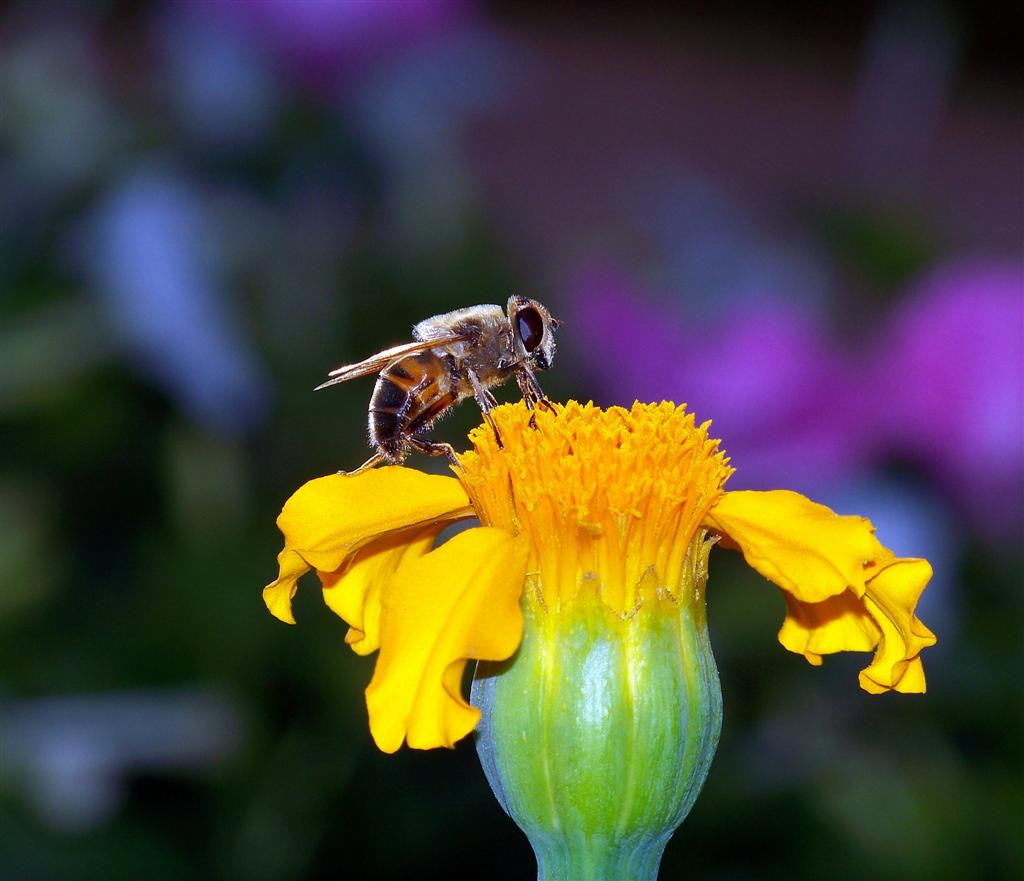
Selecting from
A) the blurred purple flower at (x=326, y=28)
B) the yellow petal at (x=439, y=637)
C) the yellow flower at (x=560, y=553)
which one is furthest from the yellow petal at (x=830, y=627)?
the blurred purple flower at (x=326, y=28)

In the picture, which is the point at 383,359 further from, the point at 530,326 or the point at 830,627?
the point at 830,627

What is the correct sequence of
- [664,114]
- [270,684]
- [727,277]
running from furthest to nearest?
[664,114] → [727,277] → [270,684]

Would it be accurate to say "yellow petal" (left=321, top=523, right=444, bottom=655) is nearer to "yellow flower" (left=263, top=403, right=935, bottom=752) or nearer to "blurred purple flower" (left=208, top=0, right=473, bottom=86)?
"yellow flower" (left=263, top=403, right=935, bottom=752)

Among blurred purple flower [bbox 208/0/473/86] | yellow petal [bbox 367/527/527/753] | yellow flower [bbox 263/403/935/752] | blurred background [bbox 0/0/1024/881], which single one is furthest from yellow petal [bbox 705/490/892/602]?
blurred purple flower [bbox 208/0/473/86]

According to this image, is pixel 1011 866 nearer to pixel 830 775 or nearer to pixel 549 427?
pixel 830 775

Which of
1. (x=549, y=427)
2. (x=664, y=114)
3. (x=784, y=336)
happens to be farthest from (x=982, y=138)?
(x=549, y=427)

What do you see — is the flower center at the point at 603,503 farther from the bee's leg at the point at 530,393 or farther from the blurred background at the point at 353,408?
the blurred background at the point at 353,408
